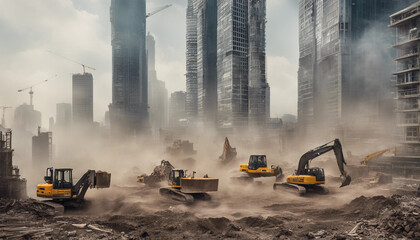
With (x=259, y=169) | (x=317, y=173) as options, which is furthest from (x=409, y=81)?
(x=317, y=173)

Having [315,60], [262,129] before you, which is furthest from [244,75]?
[315,60]

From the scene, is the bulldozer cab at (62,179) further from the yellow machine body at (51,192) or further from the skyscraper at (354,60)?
the skyscraper at (354,60)

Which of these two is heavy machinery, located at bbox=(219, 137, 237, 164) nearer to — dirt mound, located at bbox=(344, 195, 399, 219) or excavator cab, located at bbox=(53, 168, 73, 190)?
dirt mound, located at bbox=(344, 195, 399, 219)

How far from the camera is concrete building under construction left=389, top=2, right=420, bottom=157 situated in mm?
56281

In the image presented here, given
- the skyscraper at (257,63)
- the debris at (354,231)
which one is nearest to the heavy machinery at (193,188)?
the debris at (354,231)

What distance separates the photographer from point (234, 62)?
130500mm

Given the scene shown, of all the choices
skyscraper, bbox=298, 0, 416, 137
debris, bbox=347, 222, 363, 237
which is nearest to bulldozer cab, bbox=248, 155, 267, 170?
debris, bbox=347, 222, 363, 237

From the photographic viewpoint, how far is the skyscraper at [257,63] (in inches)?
5192

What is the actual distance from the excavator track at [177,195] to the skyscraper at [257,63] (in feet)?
353

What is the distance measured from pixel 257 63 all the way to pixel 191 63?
51.5 m

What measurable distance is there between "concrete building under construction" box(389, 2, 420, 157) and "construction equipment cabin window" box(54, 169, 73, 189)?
174 feet

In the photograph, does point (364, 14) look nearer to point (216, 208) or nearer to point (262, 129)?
point (262, 129)

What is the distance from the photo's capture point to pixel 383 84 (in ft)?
300

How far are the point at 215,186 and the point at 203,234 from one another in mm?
6962
